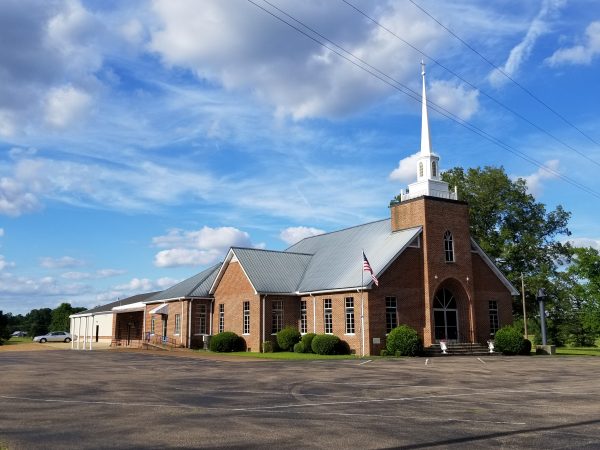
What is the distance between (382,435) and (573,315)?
2021 inches

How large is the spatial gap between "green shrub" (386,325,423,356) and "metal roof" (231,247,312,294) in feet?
30.2

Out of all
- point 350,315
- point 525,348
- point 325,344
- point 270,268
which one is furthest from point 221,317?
point 525,348

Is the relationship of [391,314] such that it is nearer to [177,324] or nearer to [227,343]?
[227,343]

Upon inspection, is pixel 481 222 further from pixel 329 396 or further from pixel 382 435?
pixel 382 435

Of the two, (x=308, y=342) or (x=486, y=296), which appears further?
(x=486, y=296)

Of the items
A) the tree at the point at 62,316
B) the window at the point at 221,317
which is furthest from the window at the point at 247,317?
the tree at the point at 62,316

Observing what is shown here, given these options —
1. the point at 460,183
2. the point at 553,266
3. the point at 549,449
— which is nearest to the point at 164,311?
the point at 460,183

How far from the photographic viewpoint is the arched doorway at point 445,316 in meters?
37.5

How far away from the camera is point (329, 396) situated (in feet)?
50.7

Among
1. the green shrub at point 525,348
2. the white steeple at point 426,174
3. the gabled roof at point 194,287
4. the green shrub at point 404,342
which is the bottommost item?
the green shrub at point 525,348

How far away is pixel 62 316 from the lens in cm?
9700

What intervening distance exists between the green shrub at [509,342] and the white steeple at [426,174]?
9.34 meters

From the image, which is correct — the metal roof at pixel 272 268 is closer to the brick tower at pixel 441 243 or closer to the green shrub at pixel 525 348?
the brick tower at pixel 441 243

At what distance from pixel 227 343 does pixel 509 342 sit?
17.9 meters
